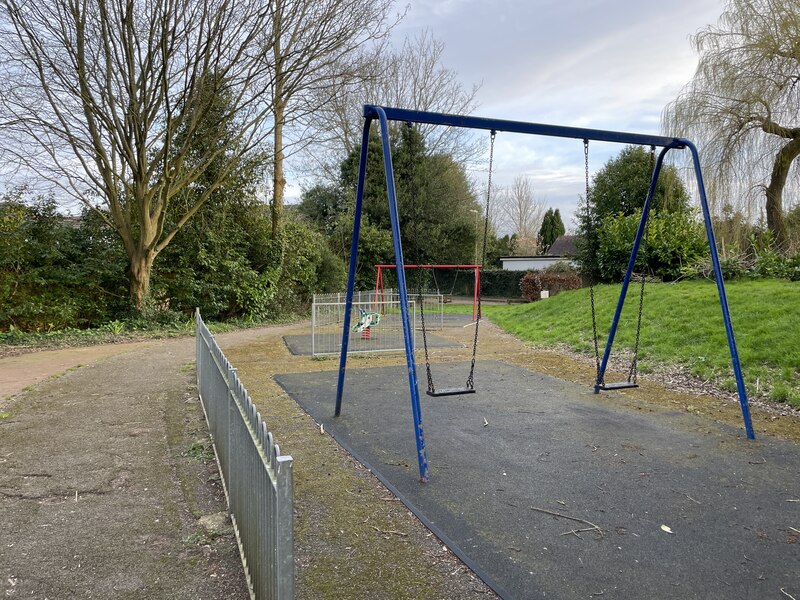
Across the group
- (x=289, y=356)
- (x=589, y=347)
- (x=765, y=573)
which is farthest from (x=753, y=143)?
(x=765, y=573)

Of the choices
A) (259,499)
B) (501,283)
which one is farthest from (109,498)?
(501,283)

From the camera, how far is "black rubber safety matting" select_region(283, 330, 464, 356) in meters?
10.8

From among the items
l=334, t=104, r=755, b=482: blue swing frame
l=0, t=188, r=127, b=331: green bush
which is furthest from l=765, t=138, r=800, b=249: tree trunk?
l=0, t=188, r=127, b=331: green bush

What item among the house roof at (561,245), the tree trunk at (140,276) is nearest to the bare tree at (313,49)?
the tree trunk at (140,276)

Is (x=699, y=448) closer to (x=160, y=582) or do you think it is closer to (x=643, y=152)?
(x=160, y=582)

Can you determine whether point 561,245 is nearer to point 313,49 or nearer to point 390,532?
point 313,49

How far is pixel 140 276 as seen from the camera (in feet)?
44.4

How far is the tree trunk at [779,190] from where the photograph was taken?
11.6 meters

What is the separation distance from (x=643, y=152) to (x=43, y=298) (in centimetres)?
2409

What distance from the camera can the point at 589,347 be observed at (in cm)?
1040

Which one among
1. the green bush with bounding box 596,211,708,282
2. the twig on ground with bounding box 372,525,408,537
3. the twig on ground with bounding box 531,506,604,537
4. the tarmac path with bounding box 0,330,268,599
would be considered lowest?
the tarmac path with bounding box 0,330,268,599

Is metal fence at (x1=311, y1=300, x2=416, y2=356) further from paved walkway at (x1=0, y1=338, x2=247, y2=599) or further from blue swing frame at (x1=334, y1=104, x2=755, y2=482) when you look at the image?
blue swing frame at (x1=334, y1=104, x2=755, y2=482)

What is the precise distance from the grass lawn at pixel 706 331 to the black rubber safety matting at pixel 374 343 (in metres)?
2.10

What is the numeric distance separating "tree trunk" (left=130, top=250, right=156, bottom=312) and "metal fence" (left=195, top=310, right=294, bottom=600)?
1135 cm
